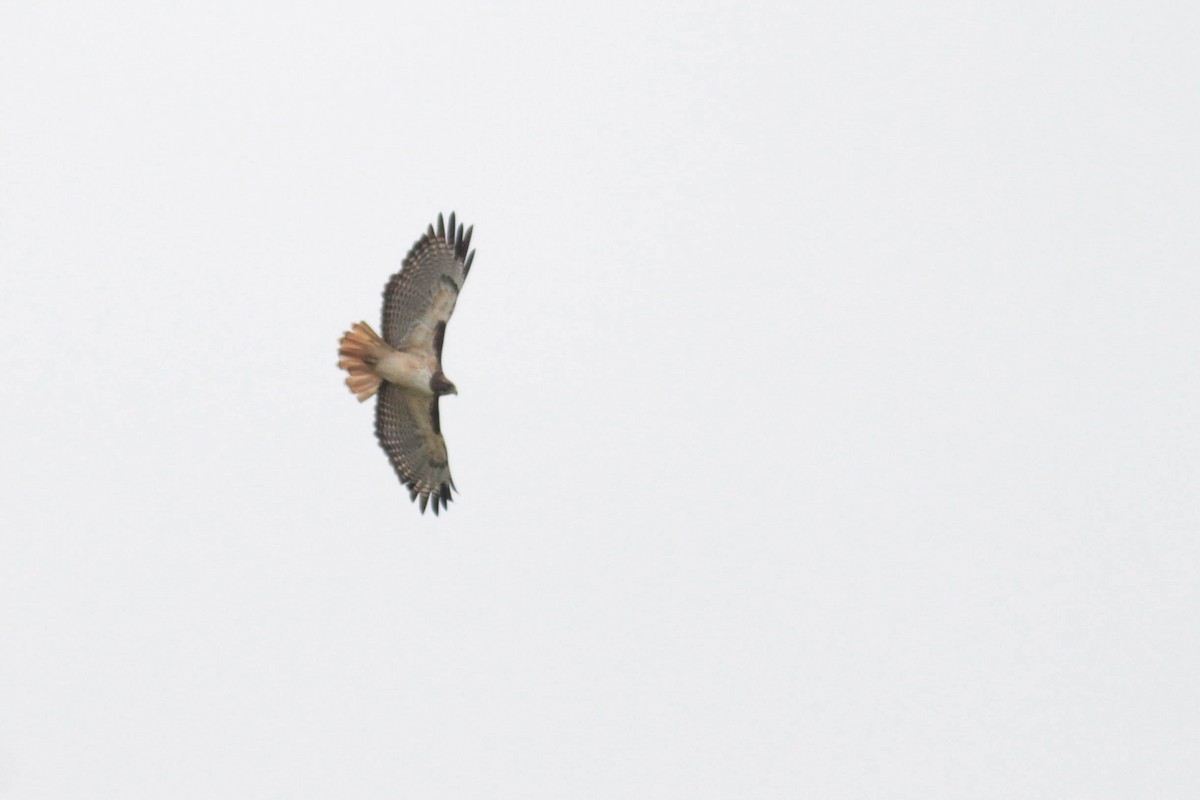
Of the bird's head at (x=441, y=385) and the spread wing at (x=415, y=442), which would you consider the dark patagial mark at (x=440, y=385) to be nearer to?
the bird's head at (x=441, y=385)

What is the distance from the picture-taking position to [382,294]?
2222 cm

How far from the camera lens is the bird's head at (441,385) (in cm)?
2222

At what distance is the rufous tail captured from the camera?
862 inches

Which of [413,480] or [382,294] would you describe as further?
[413,480]

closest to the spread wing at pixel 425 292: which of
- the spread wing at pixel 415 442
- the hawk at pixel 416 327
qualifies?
the hawk at pixel 416 327

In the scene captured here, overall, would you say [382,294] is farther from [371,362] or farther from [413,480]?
[413,480]

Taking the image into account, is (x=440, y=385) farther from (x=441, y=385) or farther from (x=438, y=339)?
(x=438, y=339)

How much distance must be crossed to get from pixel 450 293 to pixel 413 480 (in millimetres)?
2971

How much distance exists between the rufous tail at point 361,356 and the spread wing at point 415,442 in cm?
42

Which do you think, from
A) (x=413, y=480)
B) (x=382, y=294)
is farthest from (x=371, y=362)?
(x=413, y=480)

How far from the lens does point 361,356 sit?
2203 centimetres

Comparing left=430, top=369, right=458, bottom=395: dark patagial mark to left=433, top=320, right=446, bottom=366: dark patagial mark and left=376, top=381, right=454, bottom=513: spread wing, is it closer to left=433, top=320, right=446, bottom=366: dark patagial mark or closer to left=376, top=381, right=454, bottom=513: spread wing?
left=433, top=320, right=446, bottom=366: dark patagial mark

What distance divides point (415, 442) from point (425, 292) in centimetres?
242

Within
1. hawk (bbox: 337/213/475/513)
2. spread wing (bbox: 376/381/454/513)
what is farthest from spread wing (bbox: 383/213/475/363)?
spread wing (bbox: 376/381/454/513)
